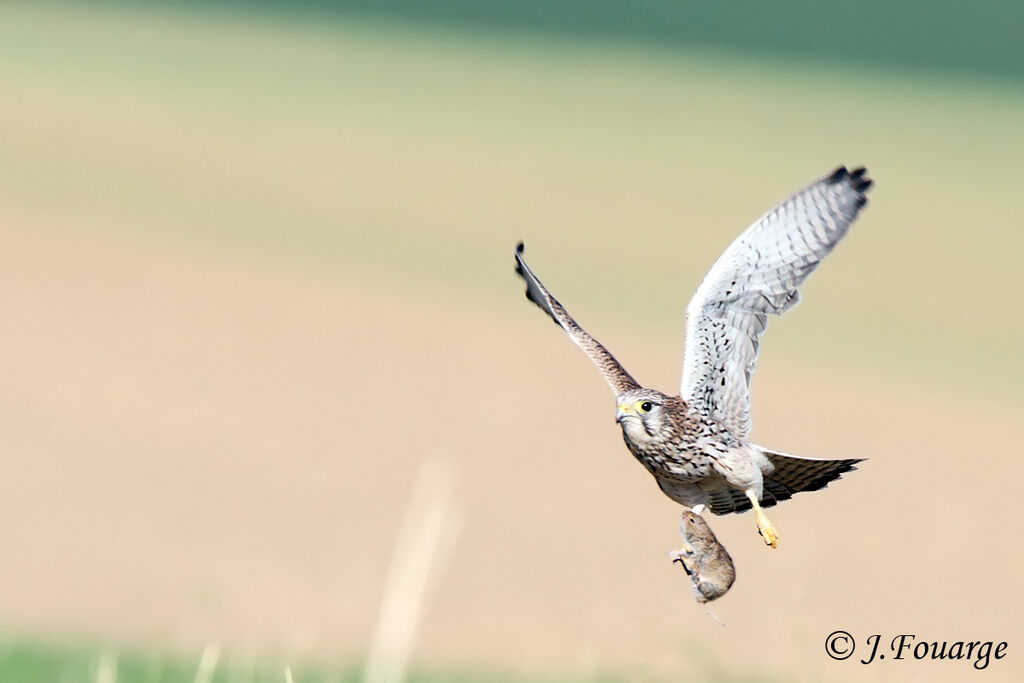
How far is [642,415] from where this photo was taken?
198cm

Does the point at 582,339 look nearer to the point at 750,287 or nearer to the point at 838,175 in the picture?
the point at 750,287

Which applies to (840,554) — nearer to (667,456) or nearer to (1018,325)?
(667,456)

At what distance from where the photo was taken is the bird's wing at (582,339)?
81.4 inches

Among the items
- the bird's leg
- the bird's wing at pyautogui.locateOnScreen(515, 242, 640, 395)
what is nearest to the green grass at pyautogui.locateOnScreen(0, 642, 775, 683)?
the bird's wing at pyautogui.locateOnScreen(515, 242, 640, 395)

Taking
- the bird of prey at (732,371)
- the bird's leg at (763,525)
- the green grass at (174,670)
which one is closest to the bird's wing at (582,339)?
the bird of prey at (732,371)

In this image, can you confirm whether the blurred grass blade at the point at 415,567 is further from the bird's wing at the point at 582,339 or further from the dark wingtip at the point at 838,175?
the dark wingtip at the point at 838,175

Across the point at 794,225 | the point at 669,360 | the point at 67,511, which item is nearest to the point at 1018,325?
the point at 669,360

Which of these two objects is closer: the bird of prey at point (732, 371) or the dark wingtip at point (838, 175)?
the bird of prey at point (732, 371)

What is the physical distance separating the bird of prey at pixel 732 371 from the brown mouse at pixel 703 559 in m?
0.03

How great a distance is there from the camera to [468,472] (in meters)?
18.2

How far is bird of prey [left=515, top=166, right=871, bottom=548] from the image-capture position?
189 centimetres

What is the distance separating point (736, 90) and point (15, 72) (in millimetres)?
16750

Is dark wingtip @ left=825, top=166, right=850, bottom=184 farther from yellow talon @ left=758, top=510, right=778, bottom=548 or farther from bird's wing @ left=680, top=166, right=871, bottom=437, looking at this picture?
yellow talon @ left=758, top=510, right=778, bottom=548

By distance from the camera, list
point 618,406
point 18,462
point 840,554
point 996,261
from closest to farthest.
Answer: point 618,406
point 840,554
point 18,462
point 996,261
